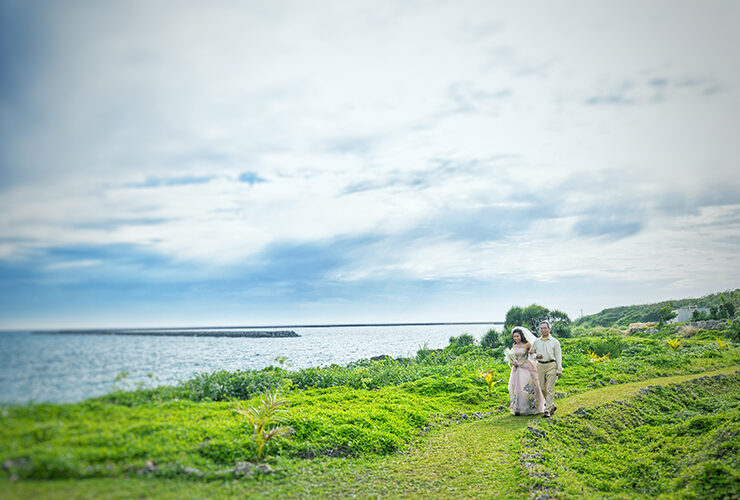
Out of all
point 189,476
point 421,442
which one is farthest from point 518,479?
point 189,476

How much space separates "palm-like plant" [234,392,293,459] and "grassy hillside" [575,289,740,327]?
→ 119 feet

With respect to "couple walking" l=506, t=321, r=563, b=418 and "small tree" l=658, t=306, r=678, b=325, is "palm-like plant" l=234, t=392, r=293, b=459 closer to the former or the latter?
"couple walking" l=506, t=321, r=563, b=418

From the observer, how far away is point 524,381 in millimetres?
10883

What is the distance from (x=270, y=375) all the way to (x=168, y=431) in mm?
5062

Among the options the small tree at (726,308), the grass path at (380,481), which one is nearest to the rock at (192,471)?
the grass path at (380,481)

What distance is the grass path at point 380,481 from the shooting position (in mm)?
4504

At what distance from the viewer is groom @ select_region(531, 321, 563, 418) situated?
10.8m

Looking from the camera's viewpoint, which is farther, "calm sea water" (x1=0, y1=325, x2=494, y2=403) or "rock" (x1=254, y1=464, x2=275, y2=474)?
"rock" (x1=254, y1=464, x2=275, y2=474)

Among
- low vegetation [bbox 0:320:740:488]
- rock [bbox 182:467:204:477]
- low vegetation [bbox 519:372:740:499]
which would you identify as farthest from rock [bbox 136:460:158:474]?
low vegetation [bbox 519:372:740:499]

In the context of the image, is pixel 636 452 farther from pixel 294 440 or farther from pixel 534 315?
pixel 534 315

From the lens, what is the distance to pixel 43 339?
5617 mm

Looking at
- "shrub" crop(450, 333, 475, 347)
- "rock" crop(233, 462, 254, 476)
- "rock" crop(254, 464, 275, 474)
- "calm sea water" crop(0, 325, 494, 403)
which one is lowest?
"shrub" crop(450, 333, 475, 347)

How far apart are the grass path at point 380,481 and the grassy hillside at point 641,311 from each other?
3316cm

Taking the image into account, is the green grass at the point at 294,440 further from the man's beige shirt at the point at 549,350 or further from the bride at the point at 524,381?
the man's beige shirt at the point at 549,350
